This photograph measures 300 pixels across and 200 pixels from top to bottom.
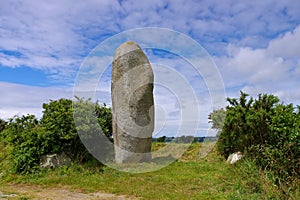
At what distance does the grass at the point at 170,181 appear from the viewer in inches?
258

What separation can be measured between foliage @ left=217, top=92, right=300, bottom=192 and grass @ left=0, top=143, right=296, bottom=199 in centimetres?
45

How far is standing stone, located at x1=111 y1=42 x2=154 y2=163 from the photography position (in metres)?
10.7

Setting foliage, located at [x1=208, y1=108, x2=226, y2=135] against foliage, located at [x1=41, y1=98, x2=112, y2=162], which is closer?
foliage, located at [x1=41, y1=98, x2=112, y2=162]

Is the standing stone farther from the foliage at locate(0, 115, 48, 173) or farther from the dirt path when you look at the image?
the dirt path

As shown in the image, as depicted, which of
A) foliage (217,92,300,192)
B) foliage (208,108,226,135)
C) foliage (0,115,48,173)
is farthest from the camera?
foliage (208,108,226,135)

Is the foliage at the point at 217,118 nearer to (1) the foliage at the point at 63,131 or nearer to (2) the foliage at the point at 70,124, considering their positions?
(2) the foliage at the point at 70,124

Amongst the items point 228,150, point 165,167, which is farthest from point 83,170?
point 228,150

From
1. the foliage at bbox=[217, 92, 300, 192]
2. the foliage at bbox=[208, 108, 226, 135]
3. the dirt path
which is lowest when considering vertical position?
the dirt path

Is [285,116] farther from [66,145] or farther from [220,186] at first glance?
[66,145]

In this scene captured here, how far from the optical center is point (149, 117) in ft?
36.8

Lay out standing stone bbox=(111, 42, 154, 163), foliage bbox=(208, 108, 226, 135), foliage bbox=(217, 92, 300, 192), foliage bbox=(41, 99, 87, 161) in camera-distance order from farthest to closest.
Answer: foliage bbox=(208, 108, 226, 135) < standing stone bbox=(111, 42, 154, 163) < foliage bbox=(41, 99, 87, 161) < foliage bbox=(217, 92, 300, 192)

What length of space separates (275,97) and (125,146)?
18.0 ft

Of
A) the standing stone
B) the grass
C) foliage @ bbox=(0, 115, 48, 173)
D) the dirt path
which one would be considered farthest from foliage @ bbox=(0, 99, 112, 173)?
the dirt path

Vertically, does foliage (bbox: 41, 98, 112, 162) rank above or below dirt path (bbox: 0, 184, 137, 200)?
above
